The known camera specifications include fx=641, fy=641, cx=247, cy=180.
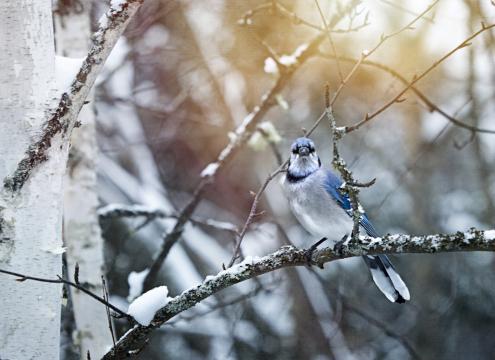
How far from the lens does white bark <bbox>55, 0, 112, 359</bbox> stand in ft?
9.87

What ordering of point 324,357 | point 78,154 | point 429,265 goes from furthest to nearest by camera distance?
point 429,265, point 324,357, point 78,154

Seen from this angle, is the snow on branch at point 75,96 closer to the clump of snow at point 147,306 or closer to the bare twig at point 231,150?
the clump of snow at point 147,306

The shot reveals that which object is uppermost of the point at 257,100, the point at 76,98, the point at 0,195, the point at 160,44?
the point at 160,44

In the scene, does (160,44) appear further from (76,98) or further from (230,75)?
(76,98)

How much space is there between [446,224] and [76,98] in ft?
20.3

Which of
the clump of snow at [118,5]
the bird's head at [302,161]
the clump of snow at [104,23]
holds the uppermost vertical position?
the bird's head at [302,161]

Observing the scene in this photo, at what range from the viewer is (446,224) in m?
7.39

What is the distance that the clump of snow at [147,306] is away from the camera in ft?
6.68

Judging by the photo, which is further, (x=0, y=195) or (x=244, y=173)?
(x=244, y=173)

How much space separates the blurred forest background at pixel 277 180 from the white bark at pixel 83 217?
1924mm

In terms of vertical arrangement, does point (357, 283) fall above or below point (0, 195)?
above

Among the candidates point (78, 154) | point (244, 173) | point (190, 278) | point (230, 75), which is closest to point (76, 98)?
point (78, 154)

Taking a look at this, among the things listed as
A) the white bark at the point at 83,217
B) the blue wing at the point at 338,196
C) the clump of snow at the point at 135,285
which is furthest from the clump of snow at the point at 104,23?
the clump of snow at the point at 135,285

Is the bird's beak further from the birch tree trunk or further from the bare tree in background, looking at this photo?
the birch tree trunk
